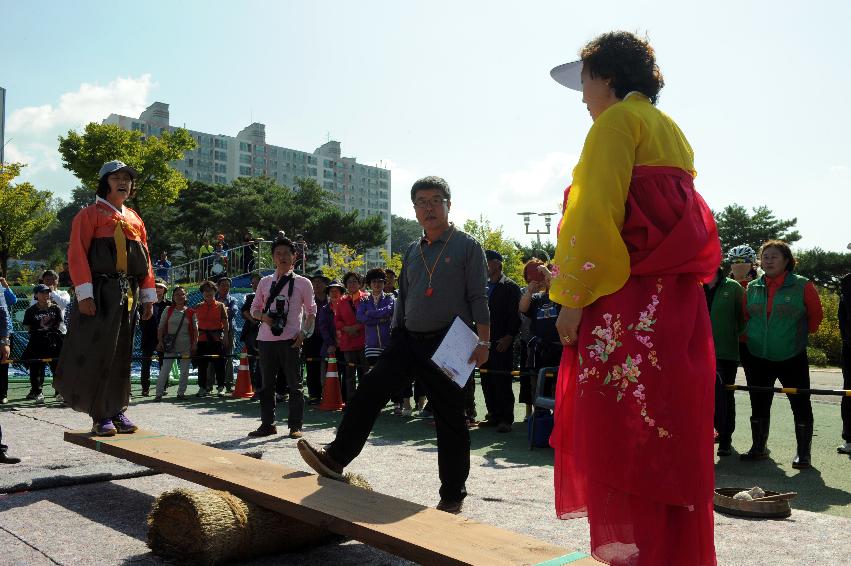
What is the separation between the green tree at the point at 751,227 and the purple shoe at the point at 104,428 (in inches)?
1756

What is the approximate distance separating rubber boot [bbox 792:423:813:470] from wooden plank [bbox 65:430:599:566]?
4.61 m

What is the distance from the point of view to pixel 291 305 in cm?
→ 810

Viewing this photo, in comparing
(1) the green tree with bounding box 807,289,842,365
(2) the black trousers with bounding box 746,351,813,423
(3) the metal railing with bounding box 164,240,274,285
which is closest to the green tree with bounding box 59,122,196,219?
(3) the metal railing with bounding box 164,240,274,285

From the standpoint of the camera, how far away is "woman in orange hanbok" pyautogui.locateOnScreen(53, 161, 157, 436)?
555 centimetres

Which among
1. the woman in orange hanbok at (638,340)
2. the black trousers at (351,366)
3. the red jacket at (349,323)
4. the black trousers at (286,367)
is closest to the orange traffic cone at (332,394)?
the black trousers at (351,366)

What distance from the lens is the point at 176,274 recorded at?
3419 cm

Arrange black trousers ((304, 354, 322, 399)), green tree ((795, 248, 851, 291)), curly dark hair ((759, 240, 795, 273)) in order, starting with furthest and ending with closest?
green tree ((795, 248, 851, 291)), black trousers ((304, 354, 322, 399)), curly dark hair ((759, 240, 795, 273))

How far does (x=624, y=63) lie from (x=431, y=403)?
2.41 metres

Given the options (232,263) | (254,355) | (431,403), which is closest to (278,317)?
(431,403)

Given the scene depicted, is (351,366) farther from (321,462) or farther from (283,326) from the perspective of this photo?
(321,462)

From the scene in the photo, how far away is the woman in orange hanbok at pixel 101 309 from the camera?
5555mm

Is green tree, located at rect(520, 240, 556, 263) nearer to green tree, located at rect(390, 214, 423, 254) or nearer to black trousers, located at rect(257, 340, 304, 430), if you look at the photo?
black trousers, located at rect(257, 340, 304, 430)

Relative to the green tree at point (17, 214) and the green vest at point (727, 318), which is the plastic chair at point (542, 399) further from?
the green tree at point (17, 214)

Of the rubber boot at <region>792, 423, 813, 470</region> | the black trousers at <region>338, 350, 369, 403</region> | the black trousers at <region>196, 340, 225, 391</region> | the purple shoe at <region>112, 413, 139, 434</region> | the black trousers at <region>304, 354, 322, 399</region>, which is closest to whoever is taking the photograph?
the purple shoe at <region>112, 413, 139, 434</region>
